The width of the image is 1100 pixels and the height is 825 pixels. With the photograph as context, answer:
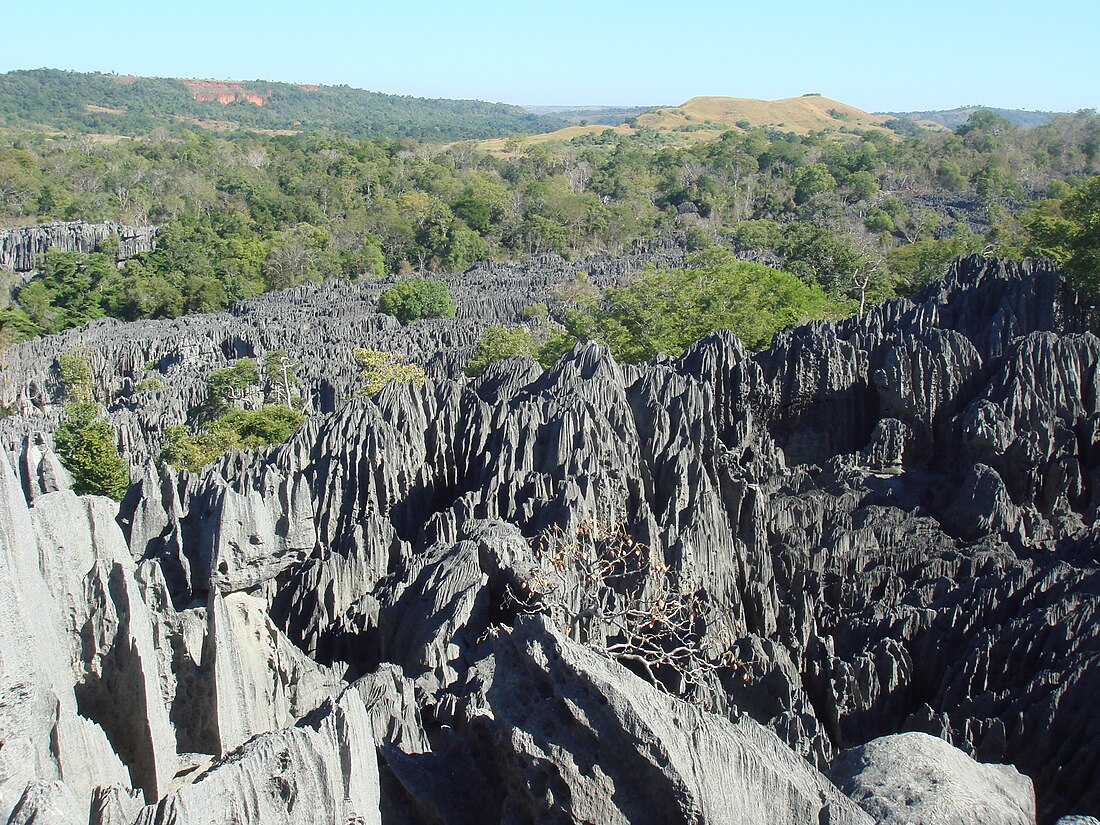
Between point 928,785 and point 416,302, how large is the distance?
40.8 meters

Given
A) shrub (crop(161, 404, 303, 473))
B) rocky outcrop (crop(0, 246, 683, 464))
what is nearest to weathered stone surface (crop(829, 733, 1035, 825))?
shrub (crop(161, 404, 303, 473))

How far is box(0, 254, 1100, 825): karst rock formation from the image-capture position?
23.7 feet

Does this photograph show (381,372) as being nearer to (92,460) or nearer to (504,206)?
(92,460)

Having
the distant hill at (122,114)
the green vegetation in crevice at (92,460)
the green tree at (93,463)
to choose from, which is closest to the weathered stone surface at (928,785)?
the green vegetation in crevice at (92,460)

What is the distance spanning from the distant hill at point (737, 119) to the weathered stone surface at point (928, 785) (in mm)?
132214

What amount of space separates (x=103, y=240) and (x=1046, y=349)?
54647 millimetres

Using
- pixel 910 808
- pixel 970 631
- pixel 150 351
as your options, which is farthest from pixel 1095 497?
pixel 150 351

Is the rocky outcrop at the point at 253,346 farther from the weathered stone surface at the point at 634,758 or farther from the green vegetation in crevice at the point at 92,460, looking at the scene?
the weathered stone surface at the point at 634,758

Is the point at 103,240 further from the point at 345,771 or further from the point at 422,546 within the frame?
the point at 345,771

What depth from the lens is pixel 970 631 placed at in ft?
38.8

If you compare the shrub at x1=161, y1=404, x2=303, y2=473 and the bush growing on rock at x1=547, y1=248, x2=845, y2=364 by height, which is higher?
the bush growing on rock at x1=547, y1=248, x2=845, y2=364

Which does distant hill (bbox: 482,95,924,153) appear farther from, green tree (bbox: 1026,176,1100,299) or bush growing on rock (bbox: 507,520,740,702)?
bush growing on rock (bbox: 507,520,740,702)

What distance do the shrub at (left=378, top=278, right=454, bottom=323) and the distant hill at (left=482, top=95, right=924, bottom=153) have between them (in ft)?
305

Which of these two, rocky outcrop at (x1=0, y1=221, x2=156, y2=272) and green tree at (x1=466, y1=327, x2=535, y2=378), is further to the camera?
rocky outcrop at (x1=0, y1=221, x2=156, y2=272)
